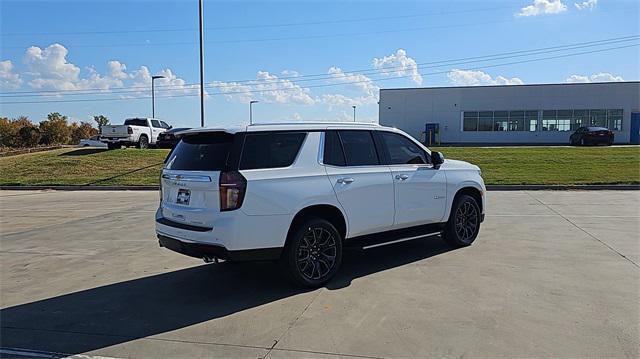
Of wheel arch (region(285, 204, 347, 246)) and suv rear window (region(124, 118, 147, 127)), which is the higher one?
suv rear window (region(124, 118, 147, 127))

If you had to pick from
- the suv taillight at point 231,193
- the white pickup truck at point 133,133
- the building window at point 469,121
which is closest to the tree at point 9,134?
the white pickup truck at point 133,133

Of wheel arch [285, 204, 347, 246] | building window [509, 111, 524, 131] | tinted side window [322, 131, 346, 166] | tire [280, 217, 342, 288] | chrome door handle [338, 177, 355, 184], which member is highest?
building window [509, 111, 524, 131]

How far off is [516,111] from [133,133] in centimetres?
3823

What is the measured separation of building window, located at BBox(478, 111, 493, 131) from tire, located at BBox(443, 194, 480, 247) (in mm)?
46890

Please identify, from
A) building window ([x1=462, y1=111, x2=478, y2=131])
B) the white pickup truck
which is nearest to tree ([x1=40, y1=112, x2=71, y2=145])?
the white pickup truck

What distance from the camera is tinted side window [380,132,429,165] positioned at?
6.97 meters

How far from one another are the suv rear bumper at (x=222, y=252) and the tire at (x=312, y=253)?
0.18 metres

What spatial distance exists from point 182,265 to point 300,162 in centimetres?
253

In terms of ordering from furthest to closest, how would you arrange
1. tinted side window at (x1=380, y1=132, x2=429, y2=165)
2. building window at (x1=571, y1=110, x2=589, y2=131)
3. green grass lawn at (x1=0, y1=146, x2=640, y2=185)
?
building window at (x1=571, y1=110, x2=589, y2=131)
green grass lawn at (x1=0, y1=146, x2=640, y2=185)
tinted side window at (x1=380, y1=132, x2=429, y2=165)

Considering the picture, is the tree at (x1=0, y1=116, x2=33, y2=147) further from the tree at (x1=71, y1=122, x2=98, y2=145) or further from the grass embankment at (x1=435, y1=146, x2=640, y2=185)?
the grass embankment at (x1=435, y1=146, x2=640, y2=185)

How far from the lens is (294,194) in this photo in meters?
5.62

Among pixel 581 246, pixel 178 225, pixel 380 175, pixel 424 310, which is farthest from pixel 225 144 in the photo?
pixel 581 246

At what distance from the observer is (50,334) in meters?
4.66

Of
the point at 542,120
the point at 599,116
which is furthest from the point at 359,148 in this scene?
the point at 599,116
